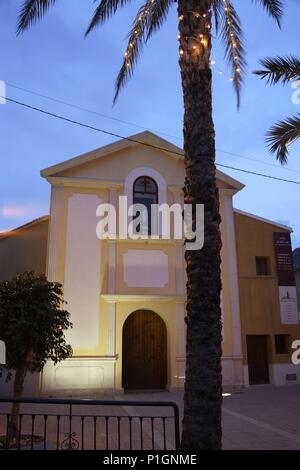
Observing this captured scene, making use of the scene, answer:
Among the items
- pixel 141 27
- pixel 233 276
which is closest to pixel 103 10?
pixel 141 27

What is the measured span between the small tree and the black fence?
66cm

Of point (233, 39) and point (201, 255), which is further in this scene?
point (233, 39)

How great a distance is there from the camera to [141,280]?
53.8 ft

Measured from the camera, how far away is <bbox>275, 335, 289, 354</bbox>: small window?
1764 centimetres

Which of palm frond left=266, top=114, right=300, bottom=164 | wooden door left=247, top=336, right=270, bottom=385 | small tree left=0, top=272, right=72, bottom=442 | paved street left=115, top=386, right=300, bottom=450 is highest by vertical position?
palm frond left=266, top=114, right=300, bottom=164

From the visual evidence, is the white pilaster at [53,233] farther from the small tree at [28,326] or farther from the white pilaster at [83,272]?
the small tree at [28,326]

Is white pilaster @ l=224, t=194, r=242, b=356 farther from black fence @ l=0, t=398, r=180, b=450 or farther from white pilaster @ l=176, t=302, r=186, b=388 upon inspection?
black fence @ l=0, t=398, r=180, b=450

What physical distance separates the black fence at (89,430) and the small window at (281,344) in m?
6.94

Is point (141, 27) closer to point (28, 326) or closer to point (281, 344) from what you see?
point (28, 326)

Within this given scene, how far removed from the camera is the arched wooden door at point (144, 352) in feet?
52.8

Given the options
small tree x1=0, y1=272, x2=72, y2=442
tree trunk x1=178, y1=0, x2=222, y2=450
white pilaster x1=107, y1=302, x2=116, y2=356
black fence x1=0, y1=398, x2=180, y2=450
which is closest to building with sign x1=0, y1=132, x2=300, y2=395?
white pilaster x1=107, y1=302, x2=116, y2=356

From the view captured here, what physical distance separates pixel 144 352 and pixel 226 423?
6.47m

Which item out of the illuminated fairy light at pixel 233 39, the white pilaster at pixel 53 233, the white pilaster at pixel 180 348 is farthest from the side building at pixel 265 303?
the illuminated fairy light at pixel 233 39
